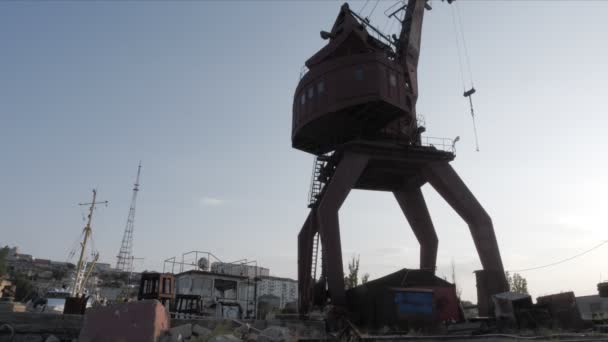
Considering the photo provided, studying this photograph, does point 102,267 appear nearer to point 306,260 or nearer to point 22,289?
point 22,289

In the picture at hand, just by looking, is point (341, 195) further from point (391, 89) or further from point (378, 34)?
point (378, 34)

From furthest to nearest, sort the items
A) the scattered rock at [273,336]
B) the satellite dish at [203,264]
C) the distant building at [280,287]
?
the distant building at [280,287] < the satellite dish at [203,264] < the scattered rock at [273,336]

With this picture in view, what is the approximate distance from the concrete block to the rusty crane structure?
39.7 ft

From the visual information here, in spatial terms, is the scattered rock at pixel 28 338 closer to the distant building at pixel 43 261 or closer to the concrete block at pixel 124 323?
the concrete block at pixel 124 323

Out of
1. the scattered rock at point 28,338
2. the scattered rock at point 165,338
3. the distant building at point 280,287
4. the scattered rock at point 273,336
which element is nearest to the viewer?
the scattered rock at point 165,338

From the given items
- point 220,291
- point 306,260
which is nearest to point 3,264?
point 220,291

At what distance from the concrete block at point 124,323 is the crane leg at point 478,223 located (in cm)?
1796

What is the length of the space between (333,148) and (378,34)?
8.16 m

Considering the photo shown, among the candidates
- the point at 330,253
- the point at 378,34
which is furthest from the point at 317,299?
the point at 378,34

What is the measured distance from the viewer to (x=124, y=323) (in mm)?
10008

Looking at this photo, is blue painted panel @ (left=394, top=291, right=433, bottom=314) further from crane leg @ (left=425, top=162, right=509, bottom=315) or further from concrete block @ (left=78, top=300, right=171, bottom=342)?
concrete block @ (left=78, top=300, right=171, bottom=342)

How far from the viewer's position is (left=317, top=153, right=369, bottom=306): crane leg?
21016 mm

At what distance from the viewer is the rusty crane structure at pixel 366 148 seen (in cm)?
2259

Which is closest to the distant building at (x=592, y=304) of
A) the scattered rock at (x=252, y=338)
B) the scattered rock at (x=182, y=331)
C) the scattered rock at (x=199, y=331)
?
the scattered rock at (x=252, y=338)
